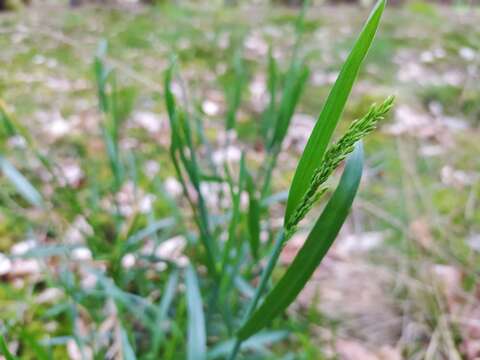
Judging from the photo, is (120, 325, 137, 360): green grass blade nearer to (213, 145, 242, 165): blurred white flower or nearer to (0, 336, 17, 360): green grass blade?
(0, 336, 17, 360): green grass blade

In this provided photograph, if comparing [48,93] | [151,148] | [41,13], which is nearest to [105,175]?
[151,148]

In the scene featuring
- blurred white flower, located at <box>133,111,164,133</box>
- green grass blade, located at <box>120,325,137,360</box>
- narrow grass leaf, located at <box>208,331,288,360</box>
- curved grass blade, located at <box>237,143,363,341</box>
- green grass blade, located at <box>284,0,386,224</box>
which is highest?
green grass blade, located at <box>284,0,386,224</box>

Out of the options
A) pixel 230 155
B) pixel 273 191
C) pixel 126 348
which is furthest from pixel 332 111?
pixel 230 155

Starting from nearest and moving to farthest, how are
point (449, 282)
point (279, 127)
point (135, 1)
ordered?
point (279, 127) < point (449, 282) < point (135, 1)

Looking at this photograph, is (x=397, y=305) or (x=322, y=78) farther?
(x=322, y=78)

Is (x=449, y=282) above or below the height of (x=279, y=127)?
below

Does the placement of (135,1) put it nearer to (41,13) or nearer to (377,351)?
(41,13)

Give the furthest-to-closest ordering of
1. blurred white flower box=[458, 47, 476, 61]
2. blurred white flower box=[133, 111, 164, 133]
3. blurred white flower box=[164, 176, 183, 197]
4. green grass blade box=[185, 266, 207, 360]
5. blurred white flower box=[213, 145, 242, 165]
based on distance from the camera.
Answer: blurred white flower box=[458, 47, 476, 61], blurred white flower box=[133, 111, 164, 133], blurred white flower box=[213, 145, 242, 165], blurred white flower box=[164, 176, 183, 197], green grass blade box=[185, 266, 207, 360]

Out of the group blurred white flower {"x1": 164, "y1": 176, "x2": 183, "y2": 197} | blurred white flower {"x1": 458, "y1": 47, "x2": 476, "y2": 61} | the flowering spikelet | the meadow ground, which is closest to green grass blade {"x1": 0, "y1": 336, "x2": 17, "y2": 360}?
the meadow ground
